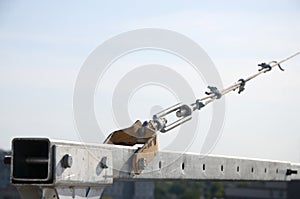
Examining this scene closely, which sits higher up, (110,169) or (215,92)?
(215,92)

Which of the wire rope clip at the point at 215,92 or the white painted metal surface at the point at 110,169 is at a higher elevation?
the wire rope clip at the point at 215,92

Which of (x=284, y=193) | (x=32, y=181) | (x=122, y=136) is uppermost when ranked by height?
(x=284, y=193)

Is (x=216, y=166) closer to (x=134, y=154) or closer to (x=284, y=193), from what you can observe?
(x=134, y=154)

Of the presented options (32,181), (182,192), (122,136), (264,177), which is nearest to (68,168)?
(32,181)

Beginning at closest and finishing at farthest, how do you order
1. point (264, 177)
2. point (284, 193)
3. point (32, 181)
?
point (32, 181)
point (264, 177)
point (284, 193)

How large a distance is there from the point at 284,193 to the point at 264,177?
54.9 metres

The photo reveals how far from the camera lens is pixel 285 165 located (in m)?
11.7

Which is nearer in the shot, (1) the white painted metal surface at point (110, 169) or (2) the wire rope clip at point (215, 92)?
(1) the white painted metal surface at point (110, 169)

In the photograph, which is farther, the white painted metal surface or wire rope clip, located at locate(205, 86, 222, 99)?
wire rope clip, located at locate(205, 86, 222, 99)

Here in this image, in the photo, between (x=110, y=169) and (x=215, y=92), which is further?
(x=215, y=92)

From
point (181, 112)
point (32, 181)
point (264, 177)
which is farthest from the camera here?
point (264, 177)

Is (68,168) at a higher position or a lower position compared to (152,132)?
lower

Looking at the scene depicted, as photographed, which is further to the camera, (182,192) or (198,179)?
(182,192)

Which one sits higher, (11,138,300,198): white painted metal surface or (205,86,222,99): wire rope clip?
(205,86,222,99): wire rope clip
